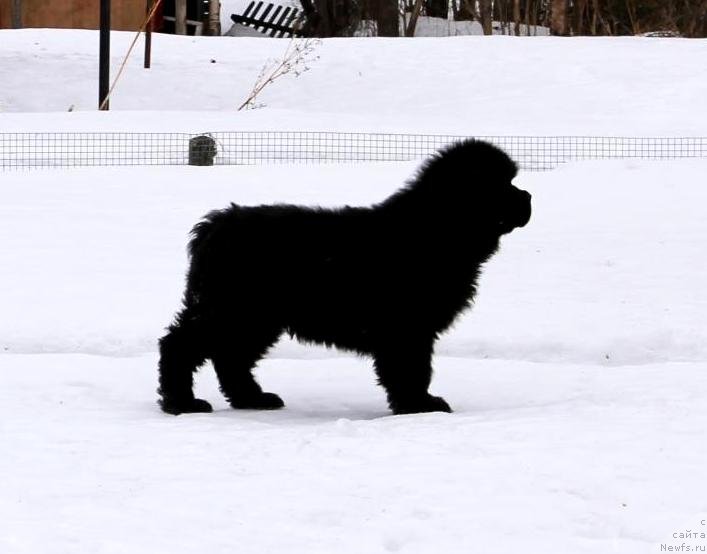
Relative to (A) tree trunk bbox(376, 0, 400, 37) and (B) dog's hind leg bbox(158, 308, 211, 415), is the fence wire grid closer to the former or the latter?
(B) dog's hind leg bbox(158, 308, 211, 415)

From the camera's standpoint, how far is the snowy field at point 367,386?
446 cm

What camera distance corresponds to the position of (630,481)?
15.8 ft

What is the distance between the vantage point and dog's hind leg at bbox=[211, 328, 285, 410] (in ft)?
21.4

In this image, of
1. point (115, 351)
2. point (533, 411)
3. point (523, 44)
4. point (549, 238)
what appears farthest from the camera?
point (523, 44)

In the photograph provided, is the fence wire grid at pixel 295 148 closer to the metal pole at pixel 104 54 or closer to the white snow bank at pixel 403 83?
the white snow bank at pixel 403 83

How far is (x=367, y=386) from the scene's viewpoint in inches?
286

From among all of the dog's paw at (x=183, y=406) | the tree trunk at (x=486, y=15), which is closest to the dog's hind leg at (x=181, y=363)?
the dog's paw at (x=183, y=406)

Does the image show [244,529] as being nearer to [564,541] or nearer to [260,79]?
[564,541]

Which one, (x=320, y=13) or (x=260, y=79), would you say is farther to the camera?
(x=320, y=13)

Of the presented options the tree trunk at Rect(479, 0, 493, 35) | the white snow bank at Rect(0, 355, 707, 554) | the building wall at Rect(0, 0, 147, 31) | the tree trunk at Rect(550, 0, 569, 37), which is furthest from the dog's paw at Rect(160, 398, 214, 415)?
the building wall at Rect(0, 0, 147, 31)

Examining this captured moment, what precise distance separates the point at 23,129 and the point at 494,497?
11117mm

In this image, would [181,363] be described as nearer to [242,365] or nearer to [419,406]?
[242,365]

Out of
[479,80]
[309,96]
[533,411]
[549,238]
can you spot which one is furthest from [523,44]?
[533,411]

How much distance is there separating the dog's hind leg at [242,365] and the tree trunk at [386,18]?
815 inches
